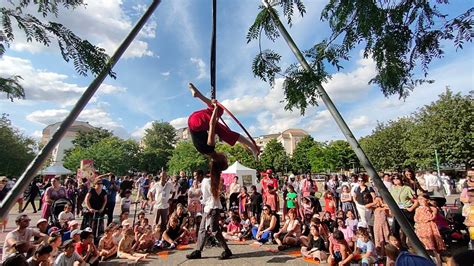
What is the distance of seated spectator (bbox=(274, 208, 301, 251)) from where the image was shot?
847 cm

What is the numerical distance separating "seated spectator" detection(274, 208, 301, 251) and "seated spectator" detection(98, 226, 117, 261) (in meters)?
4.41

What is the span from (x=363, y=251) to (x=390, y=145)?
1588 inches

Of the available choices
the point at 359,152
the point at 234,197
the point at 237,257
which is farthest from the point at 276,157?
the point at 359,152

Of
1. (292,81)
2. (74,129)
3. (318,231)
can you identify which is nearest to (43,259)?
(292,81)

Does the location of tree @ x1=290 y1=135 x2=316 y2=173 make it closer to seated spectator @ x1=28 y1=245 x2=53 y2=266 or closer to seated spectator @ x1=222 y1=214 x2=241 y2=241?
seated spectator @ x1=222 y1=214 x2=241 y2=241

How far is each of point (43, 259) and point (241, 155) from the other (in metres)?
52.8

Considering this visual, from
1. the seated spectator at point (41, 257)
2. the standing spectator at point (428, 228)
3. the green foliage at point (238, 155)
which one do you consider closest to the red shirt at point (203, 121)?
the seated spectator at point (41, 257)

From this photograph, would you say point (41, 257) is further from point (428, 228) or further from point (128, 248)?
point (428, 228)

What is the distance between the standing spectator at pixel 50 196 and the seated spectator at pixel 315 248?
26.8 feet

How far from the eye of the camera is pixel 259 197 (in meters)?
11.6

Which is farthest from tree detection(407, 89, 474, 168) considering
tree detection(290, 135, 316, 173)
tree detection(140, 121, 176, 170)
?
tree detection(140, 121, 176, 170)

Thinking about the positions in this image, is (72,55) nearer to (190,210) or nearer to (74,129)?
(190,210)

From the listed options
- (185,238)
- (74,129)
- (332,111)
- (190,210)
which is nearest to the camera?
(332,111)

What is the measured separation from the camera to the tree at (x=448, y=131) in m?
27.0
